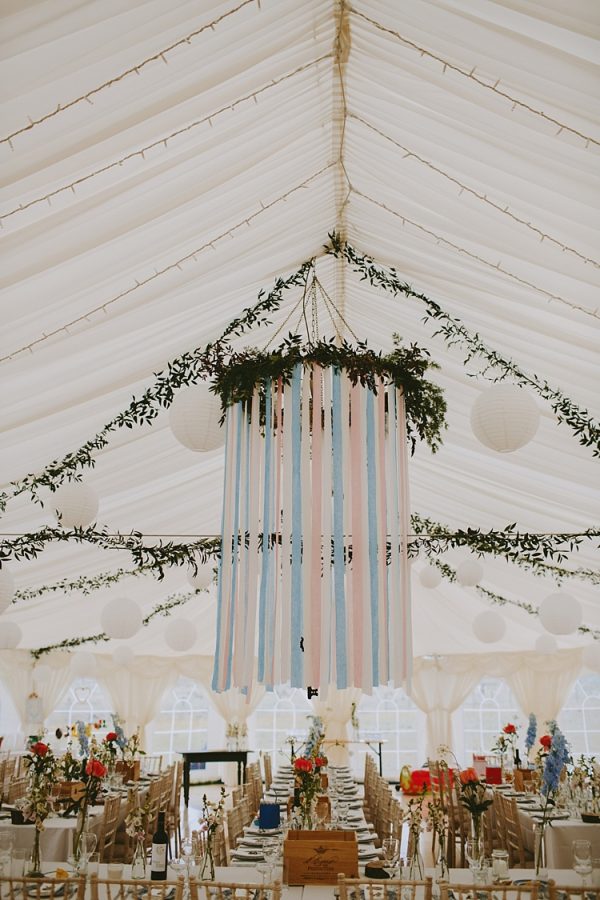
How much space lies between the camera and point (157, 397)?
5.20 meters

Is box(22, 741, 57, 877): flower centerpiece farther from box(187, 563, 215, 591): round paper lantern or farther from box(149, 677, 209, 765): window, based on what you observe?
box(149, 677, 209, 765): window

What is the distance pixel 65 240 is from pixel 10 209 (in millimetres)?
338

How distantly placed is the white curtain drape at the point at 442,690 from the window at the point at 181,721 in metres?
4.46

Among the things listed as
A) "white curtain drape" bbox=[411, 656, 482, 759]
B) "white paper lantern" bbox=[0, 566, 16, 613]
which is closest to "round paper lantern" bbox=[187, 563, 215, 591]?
"white paper lantern" bbox=[0, 566, 16, 613]

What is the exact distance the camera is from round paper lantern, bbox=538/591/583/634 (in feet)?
21.9

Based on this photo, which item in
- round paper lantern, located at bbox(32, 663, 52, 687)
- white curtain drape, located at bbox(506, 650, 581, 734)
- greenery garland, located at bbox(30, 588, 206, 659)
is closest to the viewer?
greenery garland, located at bbox(30, 588, 206, 659)

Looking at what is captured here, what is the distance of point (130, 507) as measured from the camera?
707 cm

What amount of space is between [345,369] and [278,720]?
12.8m

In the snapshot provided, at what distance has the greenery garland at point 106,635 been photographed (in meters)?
11.7

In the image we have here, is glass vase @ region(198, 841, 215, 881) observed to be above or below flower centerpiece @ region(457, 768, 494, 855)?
below

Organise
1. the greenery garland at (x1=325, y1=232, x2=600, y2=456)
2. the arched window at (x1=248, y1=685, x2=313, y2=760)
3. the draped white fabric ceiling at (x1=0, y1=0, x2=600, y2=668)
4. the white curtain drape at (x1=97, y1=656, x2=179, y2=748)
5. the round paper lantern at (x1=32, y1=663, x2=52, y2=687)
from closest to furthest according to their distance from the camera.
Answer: the draped white fabric ceiling at (x1=0, y1=0, x2=600, y2=668)
the greenery garland at (x1=325, y1=232, x2=600, y2=456)
the round paper lantern at (x1=32, y1=663, x2=52, y2=687)
the white curtain drape at (x1=97, y1=656, x2=179, y2=748)
the arched window at (x1=248, y1=685, x2=313, y2=760)

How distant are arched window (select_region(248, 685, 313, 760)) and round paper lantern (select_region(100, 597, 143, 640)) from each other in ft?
27.7

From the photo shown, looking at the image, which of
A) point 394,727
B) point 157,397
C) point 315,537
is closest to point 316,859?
point 315,537

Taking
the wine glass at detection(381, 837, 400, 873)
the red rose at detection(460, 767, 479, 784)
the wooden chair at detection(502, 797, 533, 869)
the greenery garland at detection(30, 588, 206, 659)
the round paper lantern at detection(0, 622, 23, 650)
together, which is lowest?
the wooden chair at detection(502, 797, 533, 869)
